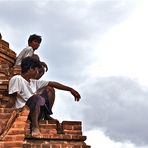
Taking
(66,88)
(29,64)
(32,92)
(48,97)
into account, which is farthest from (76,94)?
(29,64)

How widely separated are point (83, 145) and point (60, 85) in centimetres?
94

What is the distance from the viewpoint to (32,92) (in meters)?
7.18

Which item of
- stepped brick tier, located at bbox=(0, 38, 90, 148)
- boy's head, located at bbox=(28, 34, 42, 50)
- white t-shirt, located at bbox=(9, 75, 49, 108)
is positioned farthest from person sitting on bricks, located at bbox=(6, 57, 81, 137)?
boy's head, located at bbox=(28, 34, 42, 50)

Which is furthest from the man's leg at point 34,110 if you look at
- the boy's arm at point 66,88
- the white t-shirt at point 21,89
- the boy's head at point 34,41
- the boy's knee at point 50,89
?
the boy's head at point 34,41

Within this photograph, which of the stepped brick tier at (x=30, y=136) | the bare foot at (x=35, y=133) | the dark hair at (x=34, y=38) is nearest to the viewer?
the stepped brick tier at (x=30, y=136)

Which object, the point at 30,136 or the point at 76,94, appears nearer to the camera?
the point at 30,136

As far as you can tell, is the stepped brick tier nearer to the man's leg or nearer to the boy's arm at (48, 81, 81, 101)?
the man's leg

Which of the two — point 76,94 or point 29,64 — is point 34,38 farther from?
point 76,94

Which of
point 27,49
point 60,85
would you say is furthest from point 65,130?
point 27,49

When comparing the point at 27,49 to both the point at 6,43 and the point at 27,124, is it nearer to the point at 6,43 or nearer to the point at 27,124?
the point at 6,43

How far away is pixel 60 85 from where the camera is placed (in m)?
7.41

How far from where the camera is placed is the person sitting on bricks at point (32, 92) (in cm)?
698

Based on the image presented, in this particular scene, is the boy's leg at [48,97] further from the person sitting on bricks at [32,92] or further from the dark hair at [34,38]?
the dark hair at [34,38]

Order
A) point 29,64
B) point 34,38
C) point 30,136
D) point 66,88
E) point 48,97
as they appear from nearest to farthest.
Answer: point 30,136, point 29,64, point 66,88, point 48,97, point 34,38
